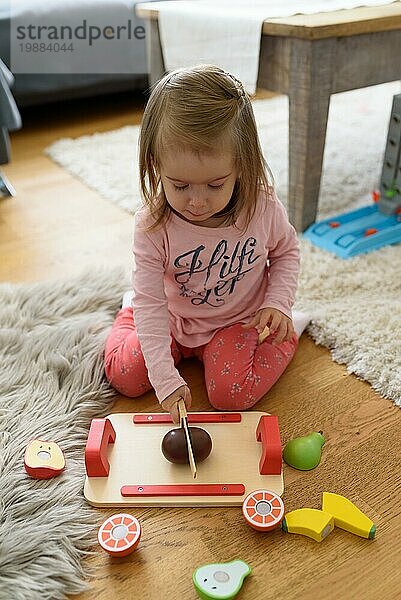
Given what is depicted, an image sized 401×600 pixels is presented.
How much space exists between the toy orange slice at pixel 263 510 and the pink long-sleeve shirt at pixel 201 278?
0.19 m

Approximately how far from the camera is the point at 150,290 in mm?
946

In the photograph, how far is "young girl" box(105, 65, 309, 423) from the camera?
0.79 metres

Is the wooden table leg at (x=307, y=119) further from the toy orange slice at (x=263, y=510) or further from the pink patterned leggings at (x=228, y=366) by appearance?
the toy orange slice at (x=263, y=510)

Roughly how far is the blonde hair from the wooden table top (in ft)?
1.70

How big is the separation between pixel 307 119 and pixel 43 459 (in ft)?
2.87

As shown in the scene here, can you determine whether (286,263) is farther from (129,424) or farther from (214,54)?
(214,54)

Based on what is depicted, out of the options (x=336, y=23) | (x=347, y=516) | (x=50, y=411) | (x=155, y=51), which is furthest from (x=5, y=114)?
(x=347, y=516)

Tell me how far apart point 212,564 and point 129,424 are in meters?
0.27

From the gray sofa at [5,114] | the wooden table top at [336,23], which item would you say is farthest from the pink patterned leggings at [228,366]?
the gray sofa at [5,114]

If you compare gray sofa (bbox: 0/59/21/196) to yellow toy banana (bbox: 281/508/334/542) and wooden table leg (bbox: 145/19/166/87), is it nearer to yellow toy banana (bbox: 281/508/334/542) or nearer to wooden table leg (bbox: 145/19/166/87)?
wooden table leg (bbox: 145/19/166/87)

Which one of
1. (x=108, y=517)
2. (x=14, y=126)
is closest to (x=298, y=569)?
(x=108, y=517)

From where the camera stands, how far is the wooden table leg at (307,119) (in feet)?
4.22

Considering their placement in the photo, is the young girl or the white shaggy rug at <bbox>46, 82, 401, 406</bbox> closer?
the young girl

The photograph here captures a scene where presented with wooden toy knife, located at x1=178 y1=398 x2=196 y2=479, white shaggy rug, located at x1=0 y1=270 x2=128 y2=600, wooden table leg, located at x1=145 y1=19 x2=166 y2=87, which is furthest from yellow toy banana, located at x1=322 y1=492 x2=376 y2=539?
wooden table leg, located at x1=145 y1=19 x2=166 y2=87
